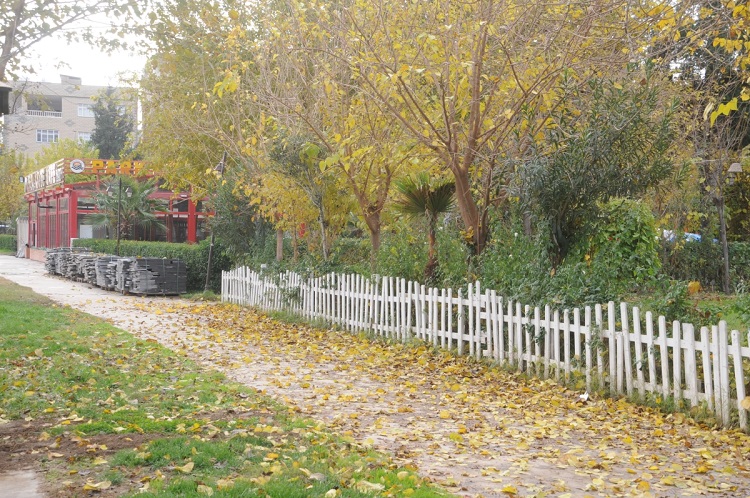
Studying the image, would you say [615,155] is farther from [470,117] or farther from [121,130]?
[121,130]

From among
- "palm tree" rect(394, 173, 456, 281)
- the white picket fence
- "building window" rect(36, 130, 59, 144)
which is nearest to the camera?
the white picket fence

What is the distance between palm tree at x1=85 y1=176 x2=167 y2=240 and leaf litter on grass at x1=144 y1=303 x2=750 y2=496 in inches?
921

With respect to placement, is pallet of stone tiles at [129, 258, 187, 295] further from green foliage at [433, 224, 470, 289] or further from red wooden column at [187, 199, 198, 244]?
red wooden column at [187, 199, 198, 244]

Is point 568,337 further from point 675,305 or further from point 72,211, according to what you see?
point 72,211

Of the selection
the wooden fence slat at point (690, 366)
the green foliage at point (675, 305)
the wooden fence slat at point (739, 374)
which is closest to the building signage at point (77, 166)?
the green foliage at point (675, 305)

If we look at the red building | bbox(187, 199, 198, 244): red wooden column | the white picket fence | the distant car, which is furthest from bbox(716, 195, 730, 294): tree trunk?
bbox(187, 199, 198, 244): red wooden column

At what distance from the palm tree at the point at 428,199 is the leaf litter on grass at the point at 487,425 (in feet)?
5.66

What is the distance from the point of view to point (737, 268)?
21.4 m

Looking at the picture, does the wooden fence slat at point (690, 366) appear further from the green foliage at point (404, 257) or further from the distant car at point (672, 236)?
the distant car at point (672, 236)

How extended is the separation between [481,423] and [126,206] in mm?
29232

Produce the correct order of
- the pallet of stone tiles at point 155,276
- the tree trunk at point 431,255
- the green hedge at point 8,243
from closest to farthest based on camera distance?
the tree trunk at point 431,255, the pallet of stone tiles at point 155,276, the green hedge at point 8,243

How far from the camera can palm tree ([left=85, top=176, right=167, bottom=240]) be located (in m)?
33.9

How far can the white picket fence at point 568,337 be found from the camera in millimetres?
7312

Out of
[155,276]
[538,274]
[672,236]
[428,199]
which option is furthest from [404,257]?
[155,276]
